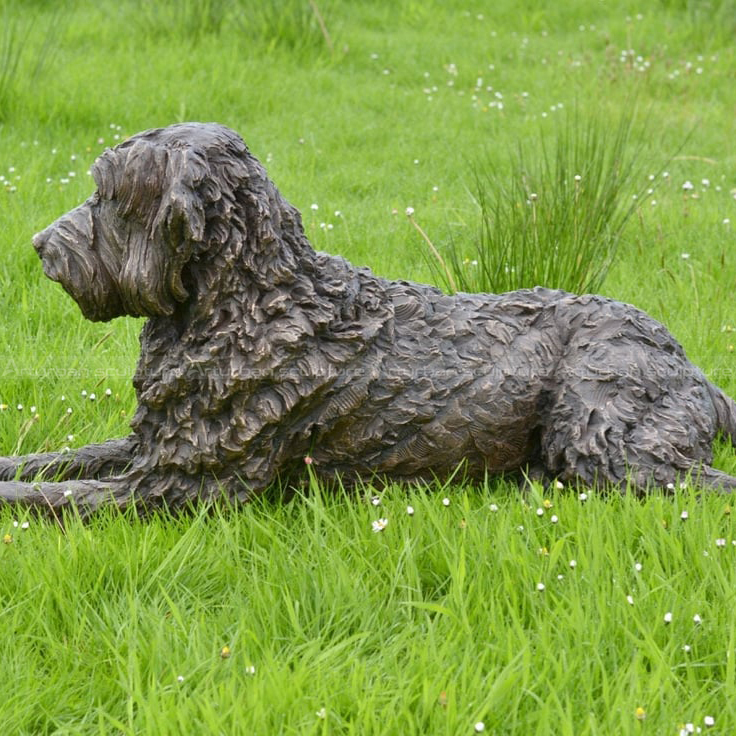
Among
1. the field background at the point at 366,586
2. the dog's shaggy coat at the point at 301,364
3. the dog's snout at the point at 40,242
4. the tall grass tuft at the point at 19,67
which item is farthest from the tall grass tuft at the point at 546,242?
the tall grass tuft at the point at 19,67

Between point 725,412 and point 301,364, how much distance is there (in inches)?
70.7

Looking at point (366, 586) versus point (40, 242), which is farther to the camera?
point (40, 242)

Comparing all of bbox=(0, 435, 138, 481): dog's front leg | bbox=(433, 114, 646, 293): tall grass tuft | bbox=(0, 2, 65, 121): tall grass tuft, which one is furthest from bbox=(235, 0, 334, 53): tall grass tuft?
bbox=(0, 435, 138, 481): dog's front leg

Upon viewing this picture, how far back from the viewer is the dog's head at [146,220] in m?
3.40

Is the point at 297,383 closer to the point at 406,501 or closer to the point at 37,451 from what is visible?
the point at 406,501

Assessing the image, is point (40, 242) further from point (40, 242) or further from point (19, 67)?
point (19, 67)

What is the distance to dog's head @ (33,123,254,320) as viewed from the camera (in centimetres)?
340

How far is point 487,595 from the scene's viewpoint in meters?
3.34

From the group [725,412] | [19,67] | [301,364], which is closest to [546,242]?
[725,412]

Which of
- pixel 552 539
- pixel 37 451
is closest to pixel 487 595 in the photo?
pixel 552 539

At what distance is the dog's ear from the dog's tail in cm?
218

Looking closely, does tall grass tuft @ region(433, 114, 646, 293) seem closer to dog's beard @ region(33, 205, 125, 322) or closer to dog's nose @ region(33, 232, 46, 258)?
dog's beard @ region(33, 205, 125, 322)

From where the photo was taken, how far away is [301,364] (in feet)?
12.2

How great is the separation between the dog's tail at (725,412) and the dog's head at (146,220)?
82.7 inches
